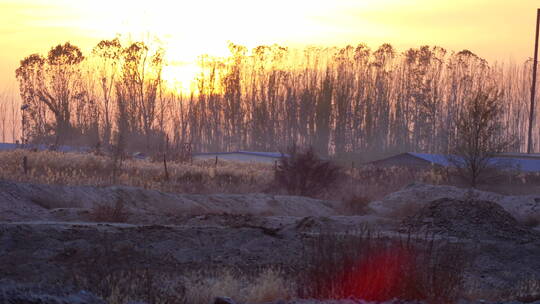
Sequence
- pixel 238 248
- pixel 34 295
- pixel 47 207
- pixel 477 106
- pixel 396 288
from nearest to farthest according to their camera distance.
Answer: pixel 34 295 < pixel 396 288 < pixel 238 248 < pixel 47 207 < pixel 477 106

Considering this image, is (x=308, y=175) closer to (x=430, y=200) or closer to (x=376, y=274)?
(x=430, y=200)

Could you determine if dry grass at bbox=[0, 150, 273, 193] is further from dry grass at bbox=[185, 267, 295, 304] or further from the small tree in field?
dry grass at bbox=[185, 267, 295, 304]

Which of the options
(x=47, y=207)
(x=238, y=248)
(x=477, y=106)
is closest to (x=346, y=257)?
Answer: (x=238, y=248)

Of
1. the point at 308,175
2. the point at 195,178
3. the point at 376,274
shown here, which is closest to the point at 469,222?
the point at 376,274

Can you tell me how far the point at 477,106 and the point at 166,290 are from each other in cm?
2457

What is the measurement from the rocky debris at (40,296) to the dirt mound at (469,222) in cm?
1389

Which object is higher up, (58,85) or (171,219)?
(58,85)

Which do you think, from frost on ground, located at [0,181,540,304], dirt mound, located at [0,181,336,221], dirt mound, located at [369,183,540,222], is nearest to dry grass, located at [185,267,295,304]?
frost on ground, located at [0,181,540,304]

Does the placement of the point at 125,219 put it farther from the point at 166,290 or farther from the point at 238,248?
the point at 166,290

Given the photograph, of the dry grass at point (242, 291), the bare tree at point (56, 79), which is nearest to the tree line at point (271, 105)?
the bare tree at point (56, 79)

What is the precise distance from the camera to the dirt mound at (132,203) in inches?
904

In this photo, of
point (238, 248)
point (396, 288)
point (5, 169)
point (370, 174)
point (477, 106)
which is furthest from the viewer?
point (370, 174)

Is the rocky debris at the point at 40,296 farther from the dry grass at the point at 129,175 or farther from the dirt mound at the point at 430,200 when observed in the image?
the dry grass at the point at 129,175

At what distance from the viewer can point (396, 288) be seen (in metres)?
10.1
